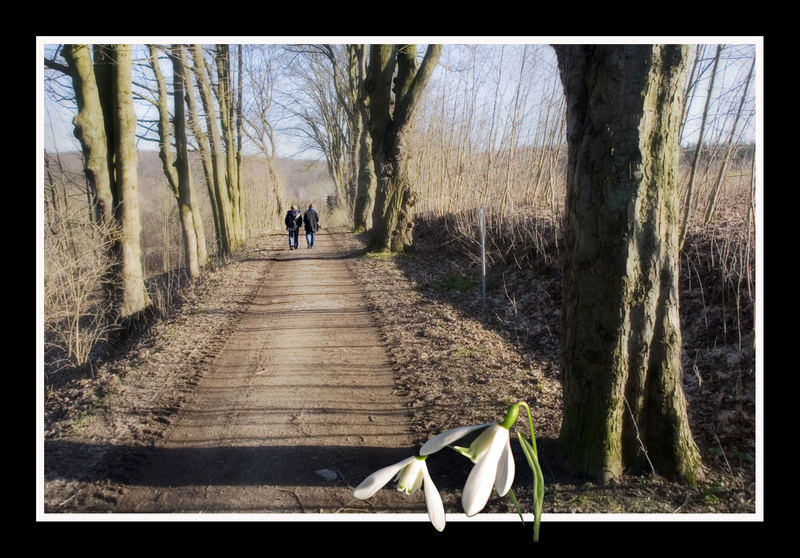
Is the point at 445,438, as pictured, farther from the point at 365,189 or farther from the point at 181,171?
the point at 365,189

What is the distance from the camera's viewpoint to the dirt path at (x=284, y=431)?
260 cm

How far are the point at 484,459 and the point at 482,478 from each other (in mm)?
44

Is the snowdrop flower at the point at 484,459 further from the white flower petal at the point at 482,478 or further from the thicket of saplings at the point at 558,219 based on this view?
the thicket of saplings at the point at 558,219

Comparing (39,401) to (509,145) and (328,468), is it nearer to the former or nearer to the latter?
(328,468)

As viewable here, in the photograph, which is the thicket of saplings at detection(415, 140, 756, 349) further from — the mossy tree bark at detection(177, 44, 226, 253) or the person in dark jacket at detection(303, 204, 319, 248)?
the mossy tree bark at detection(177, 44, 226, 253)

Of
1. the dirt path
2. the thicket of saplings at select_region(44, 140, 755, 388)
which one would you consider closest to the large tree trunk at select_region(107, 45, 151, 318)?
the thicket of saplings at select_region(44, 140, 755, 388)

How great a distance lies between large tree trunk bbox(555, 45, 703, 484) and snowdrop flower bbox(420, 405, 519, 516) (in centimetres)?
152

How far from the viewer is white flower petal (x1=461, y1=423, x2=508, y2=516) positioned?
1.20 m

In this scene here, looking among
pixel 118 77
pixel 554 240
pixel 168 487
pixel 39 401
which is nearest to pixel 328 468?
pixel 168 487

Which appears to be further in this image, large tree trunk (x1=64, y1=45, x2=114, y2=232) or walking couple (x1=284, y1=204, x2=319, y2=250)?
walking couple (x1=284, y1=204, x2=319, y2=250)

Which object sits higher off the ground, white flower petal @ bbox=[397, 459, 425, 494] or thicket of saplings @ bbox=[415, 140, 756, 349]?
thicket of saplings @ bbox=[415, 140, 756, 349]

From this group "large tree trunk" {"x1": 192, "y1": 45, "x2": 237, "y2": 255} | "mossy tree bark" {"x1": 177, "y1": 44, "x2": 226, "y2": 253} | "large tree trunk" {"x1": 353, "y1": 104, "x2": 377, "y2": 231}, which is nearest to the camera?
"mossy tree bark" {"x1": 177, "y1": 44, "x2": 226, "y2": 253}

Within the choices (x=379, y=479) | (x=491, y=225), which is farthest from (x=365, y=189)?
(x=379, y=479)

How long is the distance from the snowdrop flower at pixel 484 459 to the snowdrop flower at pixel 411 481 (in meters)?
0.06
